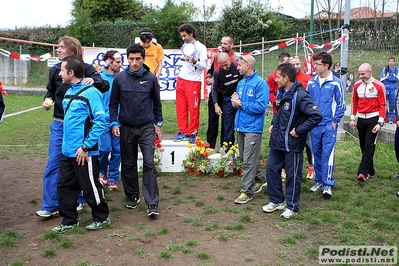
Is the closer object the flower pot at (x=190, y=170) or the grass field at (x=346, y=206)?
the grass field at (x=346, y=206)

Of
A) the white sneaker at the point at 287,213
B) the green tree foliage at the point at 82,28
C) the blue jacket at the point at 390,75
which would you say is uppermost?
the green tree foliage at the point at 82,28

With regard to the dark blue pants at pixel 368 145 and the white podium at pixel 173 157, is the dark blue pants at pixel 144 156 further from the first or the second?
the dark blue pants at pixel 368 145

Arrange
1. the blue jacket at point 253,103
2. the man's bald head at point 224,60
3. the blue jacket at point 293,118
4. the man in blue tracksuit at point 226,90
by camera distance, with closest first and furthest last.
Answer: the blue jacket at point 293,118 → the blue jacket at point 253,103 → the man's bald head at point 224,60 → the man in blue tracksuit at point 226,90

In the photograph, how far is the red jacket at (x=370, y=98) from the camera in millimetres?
7266

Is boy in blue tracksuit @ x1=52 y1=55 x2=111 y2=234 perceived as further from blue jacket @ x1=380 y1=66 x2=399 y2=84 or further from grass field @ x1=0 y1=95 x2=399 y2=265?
blue jacket @ x1=380 y1=66 x2=399 y2=84

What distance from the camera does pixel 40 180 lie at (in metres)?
7.30

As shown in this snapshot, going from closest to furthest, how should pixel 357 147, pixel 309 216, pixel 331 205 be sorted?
pixel 309 216, pixel 331 205, pixel 357 147

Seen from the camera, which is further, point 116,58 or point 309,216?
point 116,58

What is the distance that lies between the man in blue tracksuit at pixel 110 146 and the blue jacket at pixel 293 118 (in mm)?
2434

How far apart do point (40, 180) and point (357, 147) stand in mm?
6554

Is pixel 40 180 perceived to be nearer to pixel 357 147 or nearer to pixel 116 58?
pixel 116 58

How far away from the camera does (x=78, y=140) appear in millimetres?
4934

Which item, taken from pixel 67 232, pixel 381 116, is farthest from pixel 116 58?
pixel 381 116
